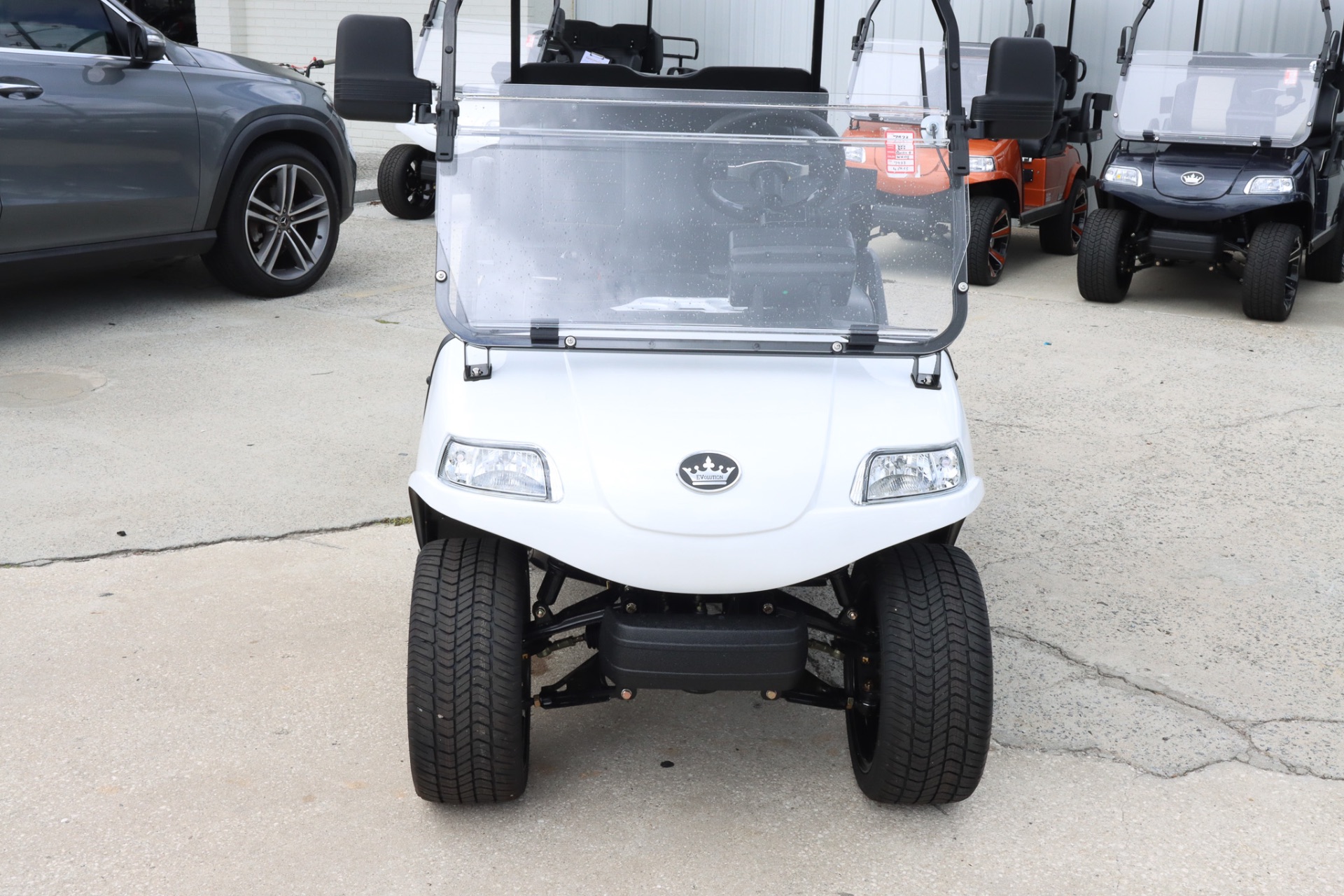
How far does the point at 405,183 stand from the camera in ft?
31.7

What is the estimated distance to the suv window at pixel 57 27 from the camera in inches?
231

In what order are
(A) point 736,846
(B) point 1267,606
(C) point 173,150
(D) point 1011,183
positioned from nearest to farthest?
(A) point 736,846 → (B) point 1267,606 → (C) point 173,150 → (D) point 1011,183

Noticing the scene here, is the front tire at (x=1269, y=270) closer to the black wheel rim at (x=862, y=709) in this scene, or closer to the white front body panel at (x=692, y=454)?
the white front body panel at (x=692, y=454)

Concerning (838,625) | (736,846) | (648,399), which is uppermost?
(648,399)

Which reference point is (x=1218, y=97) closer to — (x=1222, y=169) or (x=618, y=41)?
(x=1222, y=169)

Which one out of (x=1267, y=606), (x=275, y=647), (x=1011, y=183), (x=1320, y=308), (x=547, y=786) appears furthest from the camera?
(x=1011, y=183)

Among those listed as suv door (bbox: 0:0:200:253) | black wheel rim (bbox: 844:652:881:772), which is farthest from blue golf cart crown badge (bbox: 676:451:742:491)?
suv door (bbox: 0:0:200:253)

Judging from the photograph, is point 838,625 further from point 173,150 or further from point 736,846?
point 173,150

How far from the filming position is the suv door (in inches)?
226

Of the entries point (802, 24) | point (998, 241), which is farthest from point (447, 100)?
point (802, 24)

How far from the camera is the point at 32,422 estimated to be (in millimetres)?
5102

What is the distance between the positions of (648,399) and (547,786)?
92 cm

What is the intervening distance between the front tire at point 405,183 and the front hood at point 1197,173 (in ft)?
17.3

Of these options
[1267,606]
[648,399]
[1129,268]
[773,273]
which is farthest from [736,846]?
[1129,268]
